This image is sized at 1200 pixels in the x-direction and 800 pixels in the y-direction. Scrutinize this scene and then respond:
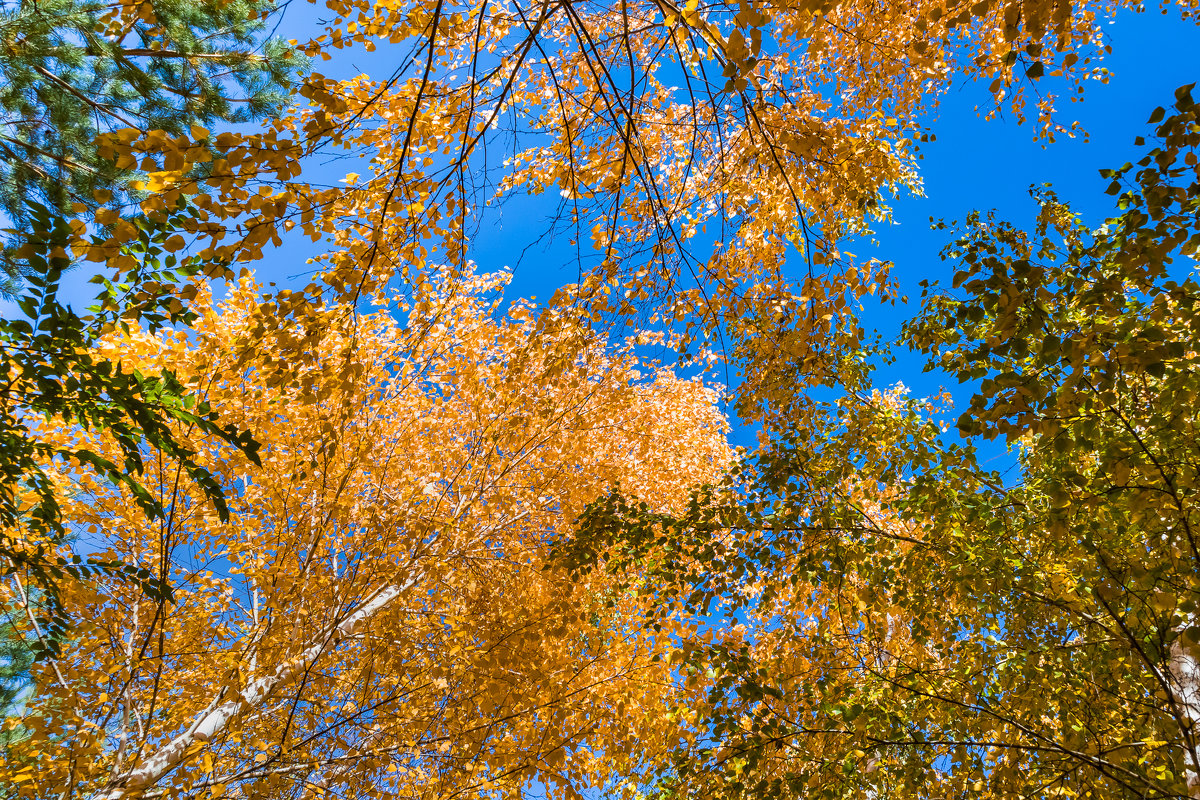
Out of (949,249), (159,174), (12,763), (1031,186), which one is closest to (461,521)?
(12,763)

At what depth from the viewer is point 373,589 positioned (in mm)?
5223

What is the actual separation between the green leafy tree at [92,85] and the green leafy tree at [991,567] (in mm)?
5331

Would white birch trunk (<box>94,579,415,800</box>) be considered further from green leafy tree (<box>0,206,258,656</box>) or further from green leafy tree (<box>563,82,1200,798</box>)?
green leafy tree (<box>563,82,1200,798</box>)

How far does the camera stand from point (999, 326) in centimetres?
187

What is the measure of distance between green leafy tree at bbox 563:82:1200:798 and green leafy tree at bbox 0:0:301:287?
17.5ft

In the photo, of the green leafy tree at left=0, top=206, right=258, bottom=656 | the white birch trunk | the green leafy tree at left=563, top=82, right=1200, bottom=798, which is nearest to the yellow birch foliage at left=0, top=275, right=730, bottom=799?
the white birch trunk

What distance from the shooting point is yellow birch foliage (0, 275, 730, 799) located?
3594mm

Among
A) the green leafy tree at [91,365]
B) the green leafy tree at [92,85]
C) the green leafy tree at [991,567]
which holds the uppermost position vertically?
the green leafy tree at [92,85]

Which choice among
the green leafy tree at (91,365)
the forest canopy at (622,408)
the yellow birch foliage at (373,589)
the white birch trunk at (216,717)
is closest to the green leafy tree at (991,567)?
the forest canopy at (622,408)

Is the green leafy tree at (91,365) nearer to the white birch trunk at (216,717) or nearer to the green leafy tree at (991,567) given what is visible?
the white birch trunk at (216,717)

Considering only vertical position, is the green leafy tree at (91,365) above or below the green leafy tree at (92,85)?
below

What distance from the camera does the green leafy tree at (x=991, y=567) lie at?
7.42 ft

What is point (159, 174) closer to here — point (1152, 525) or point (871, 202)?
point (871, 202)

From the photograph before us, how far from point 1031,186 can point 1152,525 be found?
8.81ft
